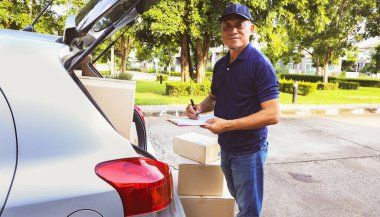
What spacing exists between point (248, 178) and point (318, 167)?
3.65m

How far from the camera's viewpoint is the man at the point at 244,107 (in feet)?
6.74

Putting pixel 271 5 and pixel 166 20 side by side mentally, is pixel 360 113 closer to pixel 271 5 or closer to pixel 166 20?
pixel 271 5

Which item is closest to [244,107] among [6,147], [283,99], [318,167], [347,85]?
[6,147]

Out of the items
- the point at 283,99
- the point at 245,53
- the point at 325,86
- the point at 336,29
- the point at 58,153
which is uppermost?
the point at 336,29

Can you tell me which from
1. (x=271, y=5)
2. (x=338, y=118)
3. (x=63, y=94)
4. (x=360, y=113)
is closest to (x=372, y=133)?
(x=338, y=118)

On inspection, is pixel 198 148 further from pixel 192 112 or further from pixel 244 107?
pixel 244 107

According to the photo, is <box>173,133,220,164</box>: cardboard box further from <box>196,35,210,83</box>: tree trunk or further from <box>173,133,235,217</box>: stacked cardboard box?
<box>196,35,210,83</box>: tree trunk

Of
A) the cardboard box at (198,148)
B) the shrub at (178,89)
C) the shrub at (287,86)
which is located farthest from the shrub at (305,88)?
the cardboard box at (198,148)

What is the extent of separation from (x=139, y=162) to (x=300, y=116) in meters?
9.80

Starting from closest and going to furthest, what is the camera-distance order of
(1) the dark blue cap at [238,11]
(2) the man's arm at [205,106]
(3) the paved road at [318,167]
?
(1) the dark blue cap at [238,11] < (2) the man's arm at [205,106] < (3) the paved road at [318,167]

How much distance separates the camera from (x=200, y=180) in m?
2.81

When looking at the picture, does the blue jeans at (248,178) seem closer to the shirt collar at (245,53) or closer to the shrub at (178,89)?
the shirt collar at (245,53)

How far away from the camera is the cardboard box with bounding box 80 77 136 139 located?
1827 mm

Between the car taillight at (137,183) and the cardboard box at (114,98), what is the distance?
424mm
